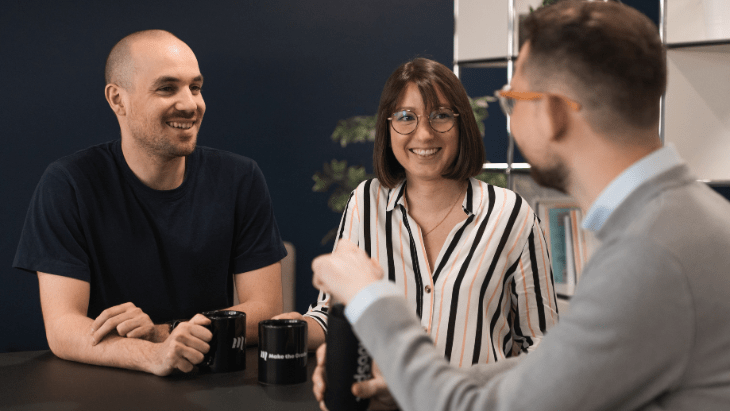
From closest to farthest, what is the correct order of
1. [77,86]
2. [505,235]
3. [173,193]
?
1. [505,235]
2. [173,193]
3. [77,86]

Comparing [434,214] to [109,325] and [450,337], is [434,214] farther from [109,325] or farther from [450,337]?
[109,325]

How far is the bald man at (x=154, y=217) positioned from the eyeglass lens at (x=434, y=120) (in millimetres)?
624

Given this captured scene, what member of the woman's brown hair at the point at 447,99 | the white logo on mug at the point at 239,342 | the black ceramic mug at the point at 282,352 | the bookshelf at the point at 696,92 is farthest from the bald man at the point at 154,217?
the bookshelf at the point at 696,92

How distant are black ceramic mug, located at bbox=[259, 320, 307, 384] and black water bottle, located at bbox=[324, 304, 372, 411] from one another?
257 mm

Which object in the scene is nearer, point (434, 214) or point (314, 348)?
point (314, 348)

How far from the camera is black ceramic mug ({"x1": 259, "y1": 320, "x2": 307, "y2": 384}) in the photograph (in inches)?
46.1

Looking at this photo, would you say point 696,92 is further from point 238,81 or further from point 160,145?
point 238,81

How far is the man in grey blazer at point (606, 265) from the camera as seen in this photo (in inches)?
26.4

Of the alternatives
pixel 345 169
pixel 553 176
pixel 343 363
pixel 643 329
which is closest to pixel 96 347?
pixel 343 363

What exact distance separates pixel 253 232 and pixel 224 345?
0.72 metres

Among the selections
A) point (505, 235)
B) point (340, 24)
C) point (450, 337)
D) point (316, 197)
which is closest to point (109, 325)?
point (450, 337)

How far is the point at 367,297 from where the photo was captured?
817 millimetres

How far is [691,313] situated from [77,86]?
3425 millimetres

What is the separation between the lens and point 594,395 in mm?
680
